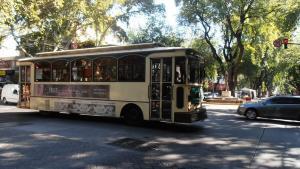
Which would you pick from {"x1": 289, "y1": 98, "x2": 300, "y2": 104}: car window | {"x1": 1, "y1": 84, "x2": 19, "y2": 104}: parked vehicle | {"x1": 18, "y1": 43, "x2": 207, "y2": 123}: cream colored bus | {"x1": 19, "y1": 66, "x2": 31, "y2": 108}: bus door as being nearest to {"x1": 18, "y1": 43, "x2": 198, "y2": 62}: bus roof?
{"x1": 18, "y1": 43, "x2": 207, "y2": 123}: cream colored bus

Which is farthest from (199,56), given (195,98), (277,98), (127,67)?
(277,98)

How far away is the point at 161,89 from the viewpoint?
46.0ft

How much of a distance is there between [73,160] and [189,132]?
600 cm

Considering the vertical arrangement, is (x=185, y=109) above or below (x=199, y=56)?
below

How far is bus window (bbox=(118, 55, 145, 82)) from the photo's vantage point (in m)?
14.6

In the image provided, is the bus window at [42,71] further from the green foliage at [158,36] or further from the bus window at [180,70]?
the green foliage at [158,36]

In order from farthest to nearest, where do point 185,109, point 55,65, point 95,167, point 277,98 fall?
point 277,98 < point 55,65 < point 185,109 < point 95,167

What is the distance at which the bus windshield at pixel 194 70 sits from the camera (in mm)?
13711

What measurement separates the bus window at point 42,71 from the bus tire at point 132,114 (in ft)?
15.5

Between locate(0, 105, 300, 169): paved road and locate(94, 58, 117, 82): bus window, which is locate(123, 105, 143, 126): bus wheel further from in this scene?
locate(94, 58, 117, 82): bus window

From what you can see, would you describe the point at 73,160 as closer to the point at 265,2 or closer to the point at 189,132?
the point at 189,132

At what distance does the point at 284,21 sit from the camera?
36.5 meters

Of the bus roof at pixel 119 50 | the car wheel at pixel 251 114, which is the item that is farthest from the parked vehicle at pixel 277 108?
the bus roof at pixel 119 50

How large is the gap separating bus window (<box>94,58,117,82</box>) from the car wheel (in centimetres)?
820
